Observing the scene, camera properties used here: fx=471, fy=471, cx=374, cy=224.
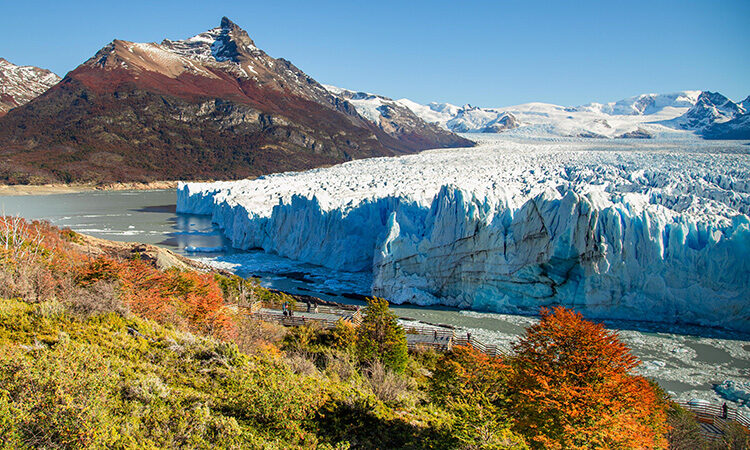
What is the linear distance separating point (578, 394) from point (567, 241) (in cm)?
1269

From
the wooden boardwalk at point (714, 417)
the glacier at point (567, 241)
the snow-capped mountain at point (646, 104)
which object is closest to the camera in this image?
the wooden boardwalk at point (714, 417)

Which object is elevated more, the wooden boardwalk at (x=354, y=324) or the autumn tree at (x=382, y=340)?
the autumn tree at (x=382, y=340)

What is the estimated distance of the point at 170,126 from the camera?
9744 cm

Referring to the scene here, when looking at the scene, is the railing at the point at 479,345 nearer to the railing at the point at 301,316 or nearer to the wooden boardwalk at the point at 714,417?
the railing at the point at 301,316

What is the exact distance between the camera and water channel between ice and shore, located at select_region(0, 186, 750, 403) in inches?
486

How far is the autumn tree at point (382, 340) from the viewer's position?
31.3 ft

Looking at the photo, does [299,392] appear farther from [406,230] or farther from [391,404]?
[406,230]

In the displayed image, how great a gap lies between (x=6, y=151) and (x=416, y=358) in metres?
97.1

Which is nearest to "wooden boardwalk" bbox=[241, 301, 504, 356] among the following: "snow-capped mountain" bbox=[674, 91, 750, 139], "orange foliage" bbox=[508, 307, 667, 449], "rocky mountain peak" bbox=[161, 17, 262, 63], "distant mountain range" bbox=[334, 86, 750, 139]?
"orange foliage" bbox=[508, 307, 667, 449]

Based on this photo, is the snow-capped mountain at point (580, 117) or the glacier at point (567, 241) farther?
the snow-capped mountain at point (580, 117)

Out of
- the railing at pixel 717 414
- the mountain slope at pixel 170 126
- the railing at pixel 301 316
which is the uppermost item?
the mountain slope at pixel 170 126

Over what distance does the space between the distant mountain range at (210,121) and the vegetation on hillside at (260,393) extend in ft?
240

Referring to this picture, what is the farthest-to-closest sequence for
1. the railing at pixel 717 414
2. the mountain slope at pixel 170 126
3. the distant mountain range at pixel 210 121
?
1. the mountain slope at pixel 170 126
2. the distant mountain range at pixel 210 121
3. the railing at pixel 717 414

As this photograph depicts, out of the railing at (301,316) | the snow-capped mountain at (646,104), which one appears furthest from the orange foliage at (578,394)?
the snow-capped mountain at (646,104)
